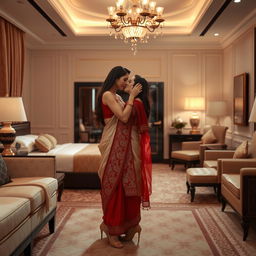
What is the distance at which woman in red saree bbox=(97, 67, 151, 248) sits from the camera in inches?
102

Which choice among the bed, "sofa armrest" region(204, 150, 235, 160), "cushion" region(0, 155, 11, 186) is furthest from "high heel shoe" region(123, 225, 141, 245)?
"sofa armrest" region(204, 150, 235, 160)

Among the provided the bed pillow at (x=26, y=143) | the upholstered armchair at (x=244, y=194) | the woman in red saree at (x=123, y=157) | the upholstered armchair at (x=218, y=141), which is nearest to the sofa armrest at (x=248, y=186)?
the upholstered armchair at (x=244, y=194)

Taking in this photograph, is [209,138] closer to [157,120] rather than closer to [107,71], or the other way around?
[157,120]

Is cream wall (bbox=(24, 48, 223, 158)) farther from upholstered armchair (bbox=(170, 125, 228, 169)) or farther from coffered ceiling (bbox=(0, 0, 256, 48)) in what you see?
upholstered armchair (bbox=(170, 125, 228, 169))

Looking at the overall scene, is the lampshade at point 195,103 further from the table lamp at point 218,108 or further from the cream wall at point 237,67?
the cream wall at point 237,67

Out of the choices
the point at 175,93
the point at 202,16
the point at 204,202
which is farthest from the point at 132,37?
the point at 175,93

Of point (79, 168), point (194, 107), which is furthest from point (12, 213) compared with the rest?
point (194, 107)

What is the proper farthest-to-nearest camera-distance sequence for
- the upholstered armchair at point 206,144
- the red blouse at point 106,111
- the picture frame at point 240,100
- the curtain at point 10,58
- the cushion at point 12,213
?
the upholstered armchair at point 206,144 < the picture frame at point 240,100 < the curtain at point 10,58 < the red blouse at point 106,111 < the cushion at point 12,213

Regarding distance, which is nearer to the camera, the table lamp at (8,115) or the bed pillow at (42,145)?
the table lamp at (8,115)

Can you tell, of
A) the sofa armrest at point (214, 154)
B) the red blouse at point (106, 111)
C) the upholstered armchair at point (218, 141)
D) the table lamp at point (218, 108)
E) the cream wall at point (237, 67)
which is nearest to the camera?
the red blouse at point (106, 111)

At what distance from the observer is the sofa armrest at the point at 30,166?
3059mm

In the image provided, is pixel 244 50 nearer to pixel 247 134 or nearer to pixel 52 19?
pixel 247 134

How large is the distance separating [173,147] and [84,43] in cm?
268

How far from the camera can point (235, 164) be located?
12.1 ft
